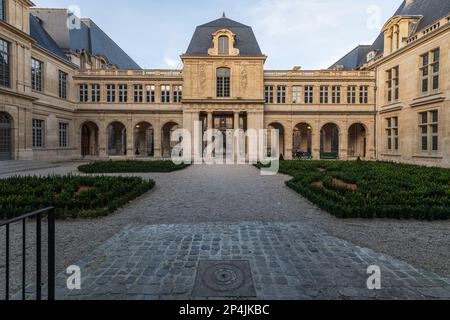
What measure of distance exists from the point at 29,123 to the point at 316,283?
1079 inches

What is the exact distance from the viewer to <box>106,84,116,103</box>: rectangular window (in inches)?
1215

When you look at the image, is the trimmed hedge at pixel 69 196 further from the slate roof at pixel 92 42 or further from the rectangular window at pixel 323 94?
the slate roof at pixel 92 42

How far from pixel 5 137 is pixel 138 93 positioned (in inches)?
576

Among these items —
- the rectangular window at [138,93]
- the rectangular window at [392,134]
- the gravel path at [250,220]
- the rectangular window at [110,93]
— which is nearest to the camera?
the gravel path at [250,220]

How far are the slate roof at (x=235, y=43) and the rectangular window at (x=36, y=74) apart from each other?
1559 cm

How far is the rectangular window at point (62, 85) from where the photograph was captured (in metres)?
27.7

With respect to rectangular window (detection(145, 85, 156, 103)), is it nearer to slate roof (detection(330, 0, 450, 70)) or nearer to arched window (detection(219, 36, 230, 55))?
arched window (detection(219, 36, 230, 55))

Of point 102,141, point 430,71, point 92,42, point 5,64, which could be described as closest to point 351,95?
point 430,71

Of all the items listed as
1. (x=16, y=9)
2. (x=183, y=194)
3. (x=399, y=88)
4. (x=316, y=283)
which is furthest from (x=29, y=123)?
(x=399, y=88)

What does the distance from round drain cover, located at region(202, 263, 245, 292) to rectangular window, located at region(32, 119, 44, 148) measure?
27.4 metres

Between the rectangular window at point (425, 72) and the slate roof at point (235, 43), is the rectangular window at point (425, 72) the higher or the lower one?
the lower one

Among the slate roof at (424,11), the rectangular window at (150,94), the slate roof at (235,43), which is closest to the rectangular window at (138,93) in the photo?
the rectangular window at (150,94)

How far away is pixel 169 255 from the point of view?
4.27 meters

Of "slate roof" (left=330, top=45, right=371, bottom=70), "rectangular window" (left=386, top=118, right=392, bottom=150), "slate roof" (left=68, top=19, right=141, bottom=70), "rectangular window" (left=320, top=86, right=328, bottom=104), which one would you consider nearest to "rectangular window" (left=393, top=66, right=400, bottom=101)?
"rectangular window" (left=386, top=118, right=392, bottom=150)
